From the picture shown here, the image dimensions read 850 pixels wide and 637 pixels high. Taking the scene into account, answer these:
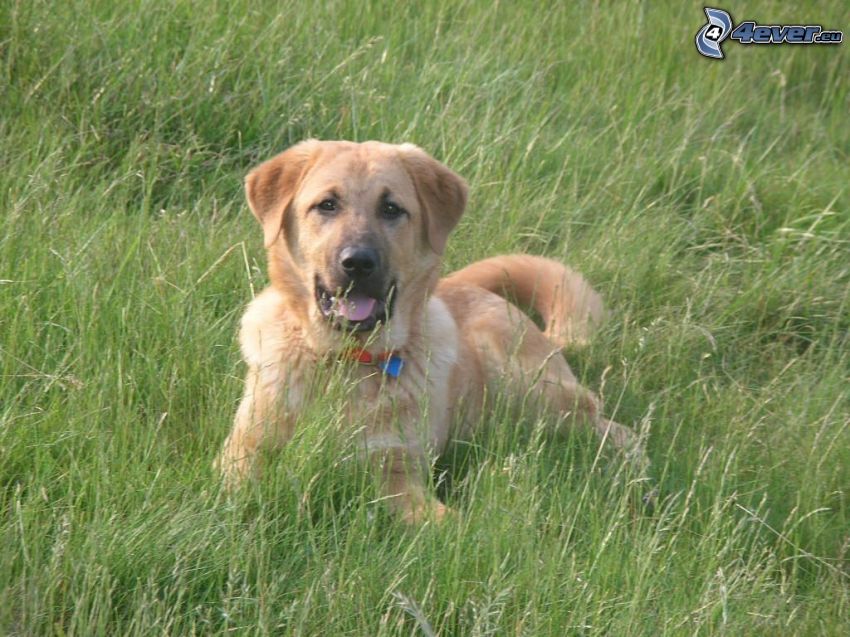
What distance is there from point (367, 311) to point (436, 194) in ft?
2.00

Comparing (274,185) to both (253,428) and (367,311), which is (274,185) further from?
(253,428)

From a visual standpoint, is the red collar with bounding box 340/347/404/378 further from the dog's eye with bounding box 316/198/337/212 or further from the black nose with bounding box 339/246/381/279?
the dog's eye with bounding box 316/198/337/212

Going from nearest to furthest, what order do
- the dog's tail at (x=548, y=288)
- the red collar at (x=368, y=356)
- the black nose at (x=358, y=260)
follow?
1. the black nose at (x=358, y=260)
2. the red collar at (x=368, y=356)
3. the dog's tail at (x=548, y=288)

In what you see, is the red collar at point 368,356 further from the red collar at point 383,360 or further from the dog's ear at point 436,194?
the dog's ear at point 436,194

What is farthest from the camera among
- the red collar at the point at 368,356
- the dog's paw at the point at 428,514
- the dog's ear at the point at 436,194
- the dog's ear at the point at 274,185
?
the dog's ear at the point at 436,194

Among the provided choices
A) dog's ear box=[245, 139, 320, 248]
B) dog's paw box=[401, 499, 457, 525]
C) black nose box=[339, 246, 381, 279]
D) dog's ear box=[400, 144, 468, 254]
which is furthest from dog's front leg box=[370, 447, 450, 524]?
dog's ear box=[245, 139, 320, 248]

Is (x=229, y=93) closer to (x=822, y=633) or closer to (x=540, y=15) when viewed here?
(x=540, y=15)

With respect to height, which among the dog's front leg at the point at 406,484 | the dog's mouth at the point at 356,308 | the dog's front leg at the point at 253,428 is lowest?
the dog's front leg at the point at 406,484

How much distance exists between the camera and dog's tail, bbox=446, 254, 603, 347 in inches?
207

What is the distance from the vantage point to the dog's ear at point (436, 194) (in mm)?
4512

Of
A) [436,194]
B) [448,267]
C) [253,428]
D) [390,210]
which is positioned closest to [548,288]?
[448,267]

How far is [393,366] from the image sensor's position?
437cm

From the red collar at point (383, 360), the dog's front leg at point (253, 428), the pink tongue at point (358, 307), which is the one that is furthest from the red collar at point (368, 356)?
the dog's front leg at point (253, 428)

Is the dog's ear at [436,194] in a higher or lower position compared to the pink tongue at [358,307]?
higher
